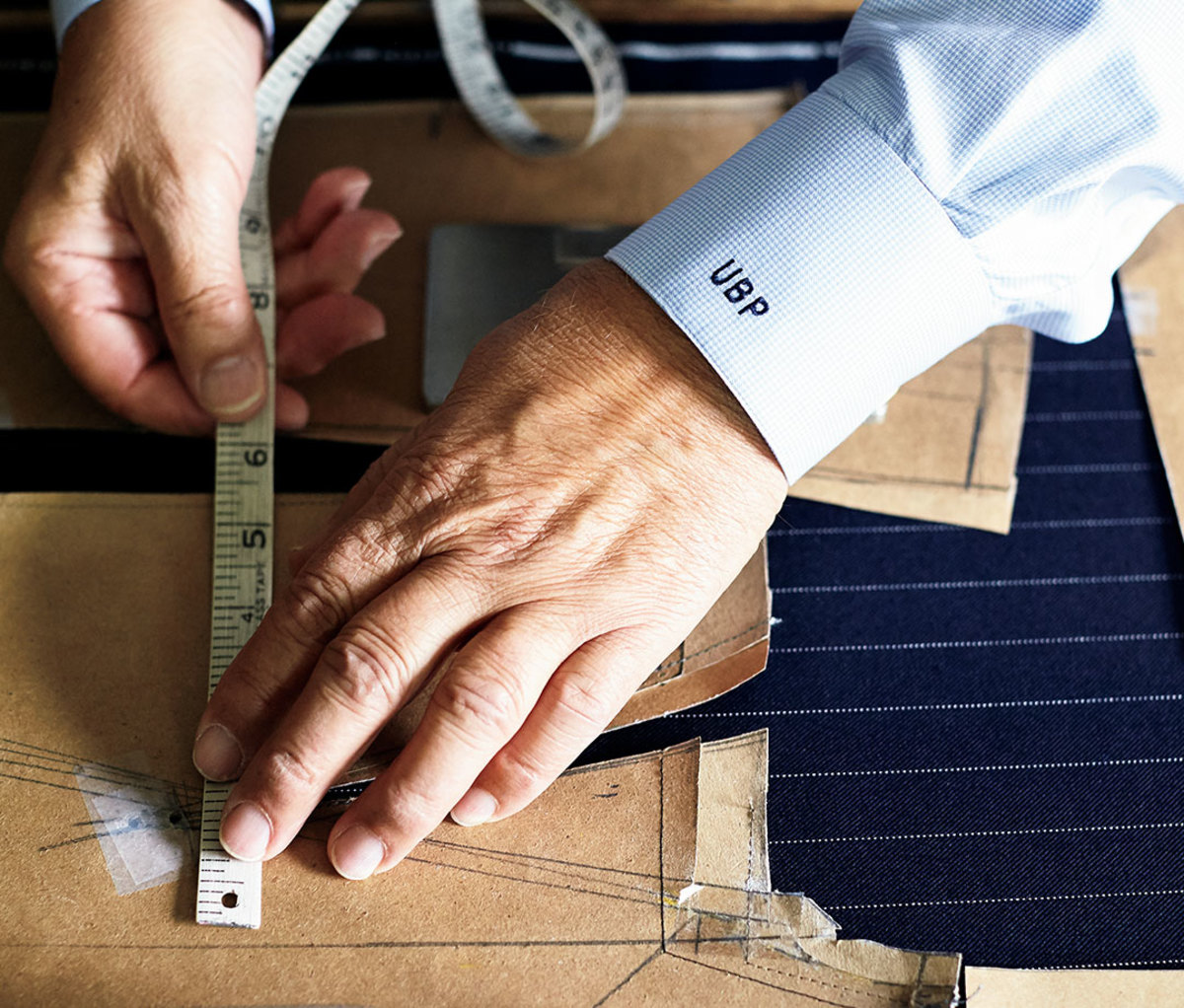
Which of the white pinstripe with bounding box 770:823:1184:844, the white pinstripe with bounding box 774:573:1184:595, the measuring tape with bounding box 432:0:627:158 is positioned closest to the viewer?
the white pinstripe with bounding box 770:823:1184:844

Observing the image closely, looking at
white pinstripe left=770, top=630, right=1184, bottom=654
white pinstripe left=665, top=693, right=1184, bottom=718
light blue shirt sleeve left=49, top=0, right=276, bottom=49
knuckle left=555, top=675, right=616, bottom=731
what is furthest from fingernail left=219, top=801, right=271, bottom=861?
light blue shirt sleeve left=49, top=0, right=276, bottom=49

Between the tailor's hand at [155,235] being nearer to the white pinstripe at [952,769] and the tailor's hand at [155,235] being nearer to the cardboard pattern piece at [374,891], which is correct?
the cardboard pattern piece at [374,891]

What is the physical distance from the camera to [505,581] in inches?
29.2

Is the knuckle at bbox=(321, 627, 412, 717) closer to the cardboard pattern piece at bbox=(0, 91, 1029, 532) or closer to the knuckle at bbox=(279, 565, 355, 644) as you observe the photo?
the knuckle at bbox=(279, 565, 355, 644)

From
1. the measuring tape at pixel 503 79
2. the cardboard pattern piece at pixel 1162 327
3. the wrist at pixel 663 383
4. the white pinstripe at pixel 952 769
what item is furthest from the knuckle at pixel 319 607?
the cardboard pattern piece at pixel 1162 327

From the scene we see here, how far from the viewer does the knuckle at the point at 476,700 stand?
27.9 inches

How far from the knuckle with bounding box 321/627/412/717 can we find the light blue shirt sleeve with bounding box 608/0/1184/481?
33 centimetres

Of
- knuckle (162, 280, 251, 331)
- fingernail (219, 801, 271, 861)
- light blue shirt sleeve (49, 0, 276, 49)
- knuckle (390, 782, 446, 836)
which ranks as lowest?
fingernail (219, 801, 271, 861)

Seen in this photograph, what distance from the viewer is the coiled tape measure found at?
76 cm

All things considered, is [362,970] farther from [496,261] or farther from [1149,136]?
[1149,136]

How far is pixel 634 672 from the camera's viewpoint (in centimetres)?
77

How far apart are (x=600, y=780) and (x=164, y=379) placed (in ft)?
1.81

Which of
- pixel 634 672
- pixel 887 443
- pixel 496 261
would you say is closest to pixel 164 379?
pixel 496 261

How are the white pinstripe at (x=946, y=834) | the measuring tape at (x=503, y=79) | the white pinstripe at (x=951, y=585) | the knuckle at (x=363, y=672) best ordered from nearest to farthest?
1. the knuckle at (x=363, y=672)
2. the white pinstripe at (x=946, y=834)
3. the white pinstripe at (x=951, y=585)
4. the measuring tape at (x=503, y=79)
